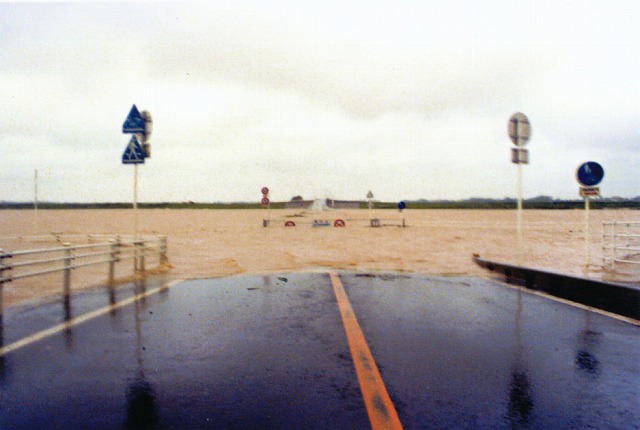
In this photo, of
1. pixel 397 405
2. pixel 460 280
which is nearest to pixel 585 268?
pixel 460 280

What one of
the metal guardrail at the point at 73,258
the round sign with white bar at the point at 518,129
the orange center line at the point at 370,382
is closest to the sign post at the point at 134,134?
the metal guardrail at the point at 73,258

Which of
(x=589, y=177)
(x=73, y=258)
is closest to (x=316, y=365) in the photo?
(x=73, y=258)

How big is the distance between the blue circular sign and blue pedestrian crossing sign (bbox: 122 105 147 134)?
11.7 meters

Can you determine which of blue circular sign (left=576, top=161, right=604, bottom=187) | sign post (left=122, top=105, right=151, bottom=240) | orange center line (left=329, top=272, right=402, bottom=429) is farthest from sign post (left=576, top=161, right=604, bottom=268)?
sign post (left=122, top=105, right=151, bottom=240)

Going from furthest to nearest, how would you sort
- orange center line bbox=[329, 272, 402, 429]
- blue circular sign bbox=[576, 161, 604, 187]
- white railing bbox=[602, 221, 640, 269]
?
white railing bbox=[602, 221, 640, 269], blue circular sign bbox=[576, 161, 604, 187], orange center line bbox=[329, 272, 402, 429]

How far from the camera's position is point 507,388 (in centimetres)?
405

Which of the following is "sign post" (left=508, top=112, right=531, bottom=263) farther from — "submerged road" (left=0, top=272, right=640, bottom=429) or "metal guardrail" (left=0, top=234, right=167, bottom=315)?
"metal guardrail" (left=0, top=234, right=167, bottom=315)

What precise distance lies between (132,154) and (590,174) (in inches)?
477

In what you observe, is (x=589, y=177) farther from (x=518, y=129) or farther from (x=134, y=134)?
(x=134, y=134)

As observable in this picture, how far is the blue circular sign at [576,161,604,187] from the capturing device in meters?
12.8

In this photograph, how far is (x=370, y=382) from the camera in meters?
4.17

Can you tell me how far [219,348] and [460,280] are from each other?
7.54 m

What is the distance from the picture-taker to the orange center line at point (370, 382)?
3.40 metres

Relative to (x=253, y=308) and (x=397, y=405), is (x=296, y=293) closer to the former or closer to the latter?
(x=253, y=308)
